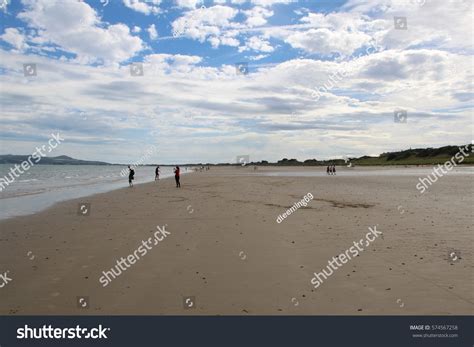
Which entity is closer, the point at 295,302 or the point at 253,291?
the point at 295,302

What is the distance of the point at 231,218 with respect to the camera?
15.7 m

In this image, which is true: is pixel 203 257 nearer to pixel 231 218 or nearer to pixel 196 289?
pixel 196 289

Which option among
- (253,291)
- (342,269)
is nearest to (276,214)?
(342,269)

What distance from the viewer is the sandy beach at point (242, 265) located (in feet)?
21.4

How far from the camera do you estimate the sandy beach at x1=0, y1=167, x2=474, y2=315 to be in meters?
6.53

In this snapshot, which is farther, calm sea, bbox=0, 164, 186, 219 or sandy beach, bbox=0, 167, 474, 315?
calm sea, bbox=0, 164, 186, 219

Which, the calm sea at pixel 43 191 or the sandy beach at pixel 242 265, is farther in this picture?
the calm sea at pixel 43 191

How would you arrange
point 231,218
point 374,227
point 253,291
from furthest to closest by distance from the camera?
point 231,218 → point 374,227 → point 253,291

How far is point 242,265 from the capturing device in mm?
8828

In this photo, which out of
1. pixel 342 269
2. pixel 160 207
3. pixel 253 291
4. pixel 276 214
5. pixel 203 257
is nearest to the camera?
pixel 253 291

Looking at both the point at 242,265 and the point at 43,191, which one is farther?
the point at 43,191
